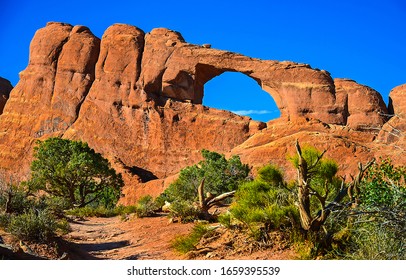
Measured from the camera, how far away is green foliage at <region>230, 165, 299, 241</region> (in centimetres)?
1048

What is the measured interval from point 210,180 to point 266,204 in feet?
71.0

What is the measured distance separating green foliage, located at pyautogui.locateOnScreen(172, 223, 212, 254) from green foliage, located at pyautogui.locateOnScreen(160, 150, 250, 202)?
52.9 ft

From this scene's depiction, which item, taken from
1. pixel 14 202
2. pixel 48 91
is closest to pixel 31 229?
pixel 14 202

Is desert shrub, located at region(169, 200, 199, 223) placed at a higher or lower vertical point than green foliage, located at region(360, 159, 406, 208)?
lower

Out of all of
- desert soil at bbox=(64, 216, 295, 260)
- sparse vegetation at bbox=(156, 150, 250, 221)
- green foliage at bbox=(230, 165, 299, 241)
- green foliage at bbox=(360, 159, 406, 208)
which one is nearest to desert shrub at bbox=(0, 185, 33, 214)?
desert soil at bbox=(64, 216, 295, 260)

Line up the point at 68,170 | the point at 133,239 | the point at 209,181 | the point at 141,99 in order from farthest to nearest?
the point at 141,99, the point at 68,170, the point at 209,181, the point at 133,239

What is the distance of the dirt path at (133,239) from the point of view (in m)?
12.9

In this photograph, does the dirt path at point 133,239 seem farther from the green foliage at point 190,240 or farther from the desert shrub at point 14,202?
the desert shrub at point 14,202

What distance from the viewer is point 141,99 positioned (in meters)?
64.4

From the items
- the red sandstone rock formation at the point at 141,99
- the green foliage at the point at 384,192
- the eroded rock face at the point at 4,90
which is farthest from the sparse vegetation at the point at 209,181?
the eroded rock face at the point at 4,90

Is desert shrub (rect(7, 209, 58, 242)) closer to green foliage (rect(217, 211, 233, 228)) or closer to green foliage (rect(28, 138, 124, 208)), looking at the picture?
green foliage (rect(217, 211, 233, 228))

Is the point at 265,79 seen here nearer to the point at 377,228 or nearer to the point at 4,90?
the point at 4,90
